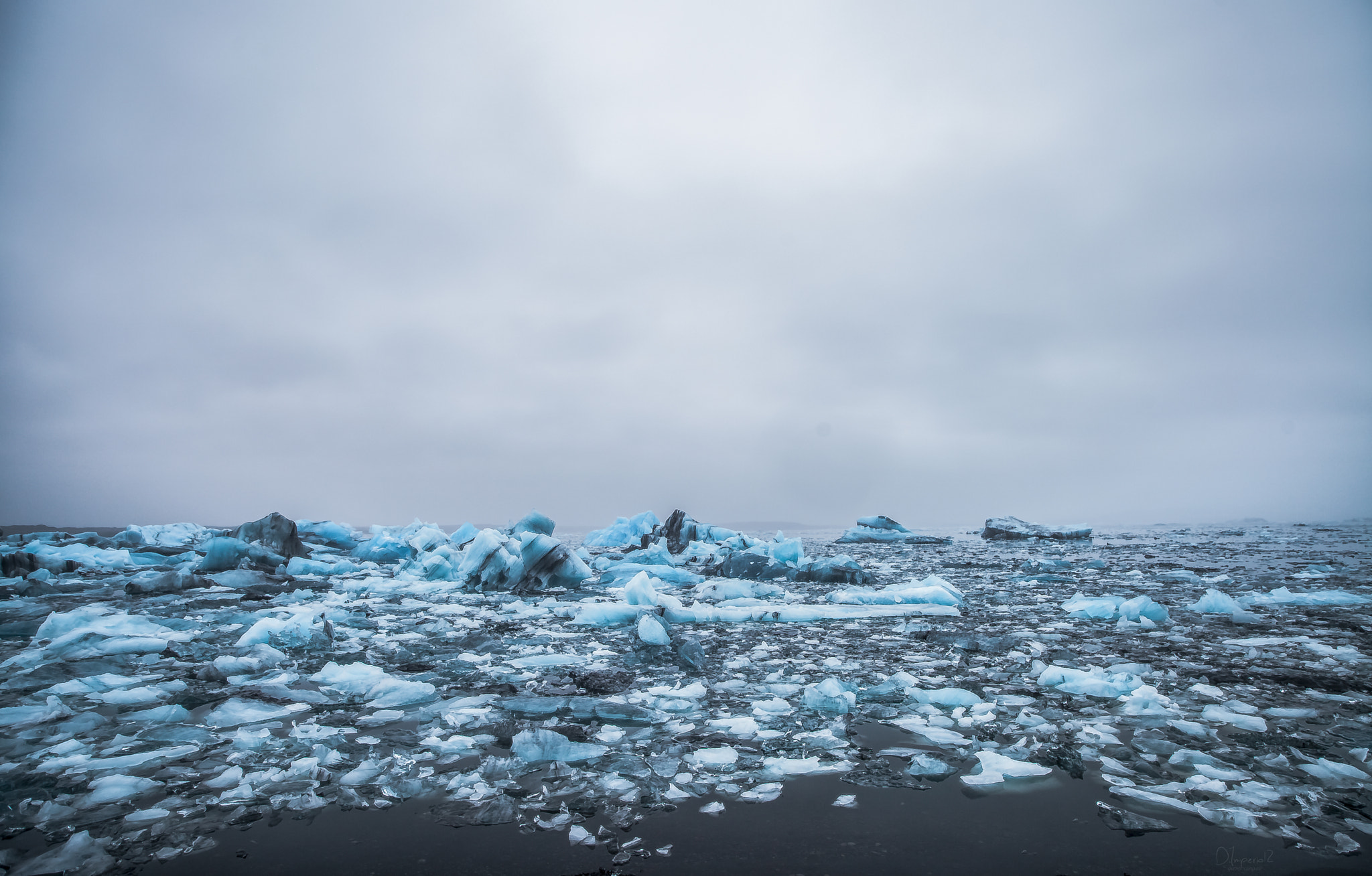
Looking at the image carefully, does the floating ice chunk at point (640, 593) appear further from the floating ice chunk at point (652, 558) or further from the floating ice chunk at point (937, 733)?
the floating ice chunk at point (652, 558)

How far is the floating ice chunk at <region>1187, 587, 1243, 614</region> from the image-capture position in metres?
5.80

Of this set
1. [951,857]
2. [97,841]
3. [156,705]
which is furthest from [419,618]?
[951,857]

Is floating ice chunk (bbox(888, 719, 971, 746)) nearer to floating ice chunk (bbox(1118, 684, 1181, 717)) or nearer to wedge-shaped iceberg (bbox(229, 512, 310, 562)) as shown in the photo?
floating ice chunk (bbox(1118, 684, 1181, 717))

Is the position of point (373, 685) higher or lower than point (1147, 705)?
lower

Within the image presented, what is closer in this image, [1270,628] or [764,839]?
[764,839]

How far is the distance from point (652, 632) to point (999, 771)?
287cm

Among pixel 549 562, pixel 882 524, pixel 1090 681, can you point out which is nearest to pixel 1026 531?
pixel 882 524

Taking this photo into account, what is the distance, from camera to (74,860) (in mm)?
1817

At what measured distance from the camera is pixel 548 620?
639 centimetres

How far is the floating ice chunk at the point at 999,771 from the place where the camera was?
2332 mm

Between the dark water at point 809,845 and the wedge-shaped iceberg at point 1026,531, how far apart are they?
2709 centimetres

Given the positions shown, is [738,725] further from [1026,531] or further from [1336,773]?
[1026,531]

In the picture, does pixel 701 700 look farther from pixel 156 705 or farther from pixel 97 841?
pixel 156 705

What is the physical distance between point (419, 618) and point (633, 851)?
528 centimetres
